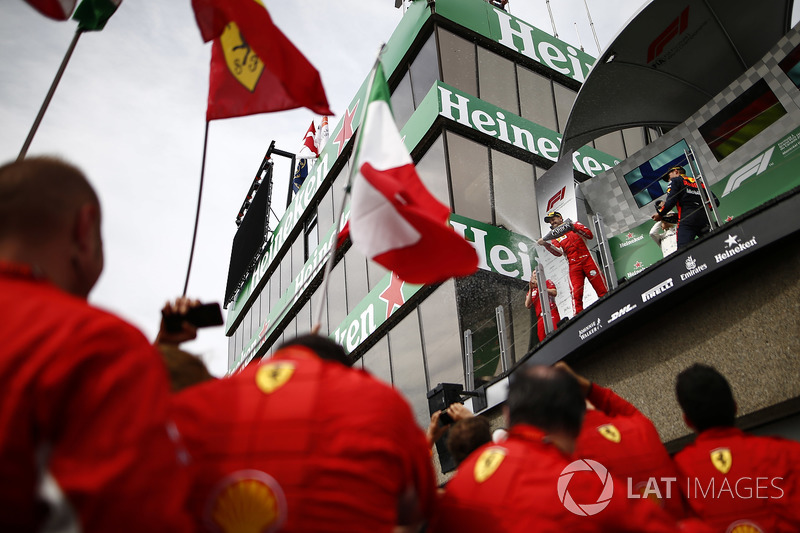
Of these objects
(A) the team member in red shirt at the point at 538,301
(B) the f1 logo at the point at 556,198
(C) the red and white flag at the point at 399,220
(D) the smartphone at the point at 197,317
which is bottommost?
(D) the smartphone at the point at 197,317

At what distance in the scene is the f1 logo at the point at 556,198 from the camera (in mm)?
9547

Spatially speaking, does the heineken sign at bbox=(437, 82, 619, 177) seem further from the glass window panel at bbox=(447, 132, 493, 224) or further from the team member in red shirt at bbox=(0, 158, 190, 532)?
the team member in red shirt at bbox=(0, 158, 190, 532)

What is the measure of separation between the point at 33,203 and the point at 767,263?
16.2 feet

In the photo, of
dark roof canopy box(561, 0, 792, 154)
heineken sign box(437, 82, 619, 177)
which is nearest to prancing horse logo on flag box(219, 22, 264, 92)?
dark roof canopy box(561, 0, 792, 154)

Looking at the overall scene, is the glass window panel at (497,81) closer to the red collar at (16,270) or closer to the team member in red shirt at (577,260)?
the team member in red shirt at (577,260)

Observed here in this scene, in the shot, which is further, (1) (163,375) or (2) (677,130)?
(2) (677,130)

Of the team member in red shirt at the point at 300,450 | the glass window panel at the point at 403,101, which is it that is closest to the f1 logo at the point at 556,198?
the glass window panel at the point at 403,101

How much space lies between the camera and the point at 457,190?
12.4 metres

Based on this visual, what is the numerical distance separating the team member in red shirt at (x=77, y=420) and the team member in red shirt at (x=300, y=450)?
342 millimetres

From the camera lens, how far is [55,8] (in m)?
3.69

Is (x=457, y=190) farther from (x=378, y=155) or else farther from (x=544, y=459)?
(x=544, y=459)

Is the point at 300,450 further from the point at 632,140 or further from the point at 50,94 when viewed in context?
the point at 632,140

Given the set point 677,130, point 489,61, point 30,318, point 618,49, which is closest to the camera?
point 30,318

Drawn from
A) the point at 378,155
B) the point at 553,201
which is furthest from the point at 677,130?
the point at 378,155
